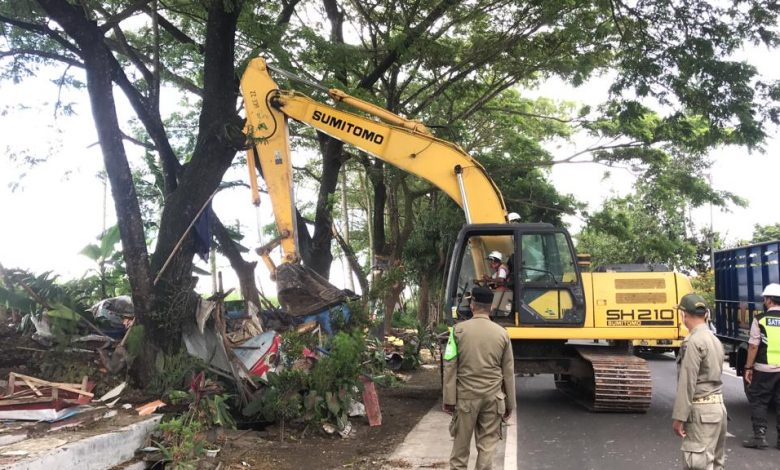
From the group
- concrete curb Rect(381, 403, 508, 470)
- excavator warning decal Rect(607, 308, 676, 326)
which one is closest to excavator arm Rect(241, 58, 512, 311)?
excavator warning decal Rect(607, 308, 676, 326)

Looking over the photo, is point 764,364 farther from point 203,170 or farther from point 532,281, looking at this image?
point 203,170

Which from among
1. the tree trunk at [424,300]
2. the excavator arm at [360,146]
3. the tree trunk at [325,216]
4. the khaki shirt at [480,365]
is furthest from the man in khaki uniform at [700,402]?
the tree trunk at [424,300]

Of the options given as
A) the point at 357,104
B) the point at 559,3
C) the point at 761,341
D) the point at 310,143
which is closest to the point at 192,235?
the point at 357,104

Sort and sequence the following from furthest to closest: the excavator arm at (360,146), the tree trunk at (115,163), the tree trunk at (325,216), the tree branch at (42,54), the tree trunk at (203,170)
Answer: the tree trunk at (325,216) → the excavator arm at (360,146) → the tree branch at (42,54) → the tree trunk at (203,170) → the tree trunk at (115,163)

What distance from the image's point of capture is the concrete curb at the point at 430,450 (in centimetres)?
660

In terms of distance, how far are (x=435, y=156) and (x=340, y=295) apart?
2.71 m

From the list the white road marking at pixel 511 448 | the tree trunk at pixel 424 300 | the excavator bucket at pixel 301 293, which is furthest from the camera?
the tree trunk at pixel 424 300

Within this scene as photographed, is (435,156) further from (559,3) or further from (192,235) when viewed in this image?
(559,3)

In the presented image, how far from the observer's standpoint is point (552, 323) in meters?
9.47

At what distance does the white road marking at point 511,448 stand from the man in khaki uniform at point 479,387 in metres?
0.47

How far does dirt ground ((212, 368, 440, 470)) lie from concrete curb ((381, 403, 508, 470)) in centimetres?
14

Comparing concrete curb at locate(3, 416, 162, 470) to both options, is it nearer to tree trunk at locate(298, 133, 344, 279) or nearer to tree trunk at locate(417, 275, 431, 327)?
tree trunk at locate(298, 133, 344, 279)

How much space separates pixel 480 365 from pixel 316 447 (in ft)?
9.51

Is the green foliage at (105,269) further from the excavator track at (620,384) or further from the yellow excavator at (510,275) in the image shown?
the excavator track at (620,384)
